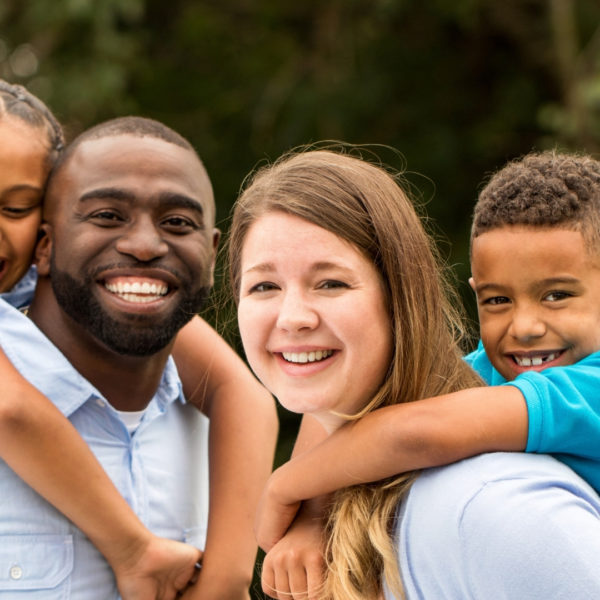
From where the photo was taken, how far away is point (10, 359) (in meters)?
2.46

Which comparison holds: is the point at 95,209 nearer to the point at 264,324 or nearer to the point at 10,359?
the point at 10,359

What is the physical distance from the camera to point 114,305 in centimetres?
255

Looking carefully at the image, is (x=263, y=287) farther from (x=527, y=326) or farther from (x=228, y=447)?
(x=228, y=447)

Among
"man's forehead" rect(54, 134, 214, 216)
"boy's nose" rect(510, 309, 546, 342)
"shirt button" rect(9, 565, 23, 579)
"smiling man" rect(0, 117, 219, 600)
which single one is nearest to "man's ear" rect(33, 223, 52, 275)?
"smiling man" rect(0, 117, 219, 600)

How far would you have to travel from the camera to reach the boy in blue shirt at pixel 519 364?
1.82 metres

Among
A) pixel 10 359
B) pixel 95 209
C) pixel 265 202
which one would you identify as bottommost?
pixel 10 359

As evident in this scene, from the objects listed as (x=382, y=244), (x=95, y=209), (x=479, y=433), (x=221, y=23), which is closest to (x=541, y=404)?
(x=479, y=433)

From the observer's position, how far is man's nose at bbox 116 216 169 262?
2537 mm

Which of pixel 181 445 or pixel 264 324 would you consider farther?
pixel 181 445

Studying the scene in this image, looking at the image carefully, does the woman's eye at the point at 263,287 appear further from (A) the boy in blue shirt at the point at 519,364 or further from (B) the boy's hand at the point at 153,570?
(B) the boy's hand at the point at 153,570

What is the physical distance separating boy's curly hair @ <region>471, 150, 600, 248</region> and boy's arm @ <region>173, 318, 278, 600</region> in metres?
1.04

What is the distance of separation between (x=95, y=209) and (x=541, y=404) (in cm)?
134

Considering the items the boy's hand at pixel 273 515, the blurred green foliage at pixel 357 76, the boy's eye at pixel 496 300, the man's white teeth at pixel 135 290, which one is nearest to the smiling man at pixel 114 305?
the man's white teeth at pixel 135 290

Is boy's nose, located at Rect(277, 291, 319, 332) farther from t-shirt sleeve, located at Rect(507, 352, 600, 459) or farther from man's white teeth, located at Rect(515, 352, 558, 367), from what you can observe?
man's white teeth, located at Rect(515, 352, 558, 367)
